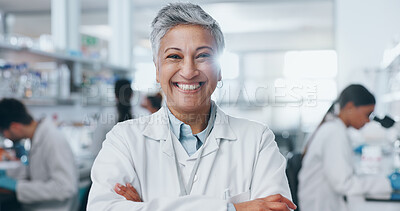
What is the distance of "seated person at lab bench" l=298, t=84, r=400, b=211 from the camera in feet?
7.66

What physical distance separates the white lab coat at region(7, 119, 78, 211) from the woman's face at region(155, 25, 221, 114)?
1539 mm

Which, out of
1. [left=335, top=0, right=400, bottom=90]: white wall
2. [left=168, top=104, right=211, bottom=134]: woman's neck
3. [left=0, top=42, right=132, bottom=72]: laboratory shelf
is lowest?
[left=168, top=104, right=211, bottom=134]: woman's neck

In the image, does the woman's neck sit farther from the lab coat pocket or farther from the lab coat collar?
the lab coat pocket

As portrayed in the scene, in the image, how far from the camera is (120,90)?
10.7 feet

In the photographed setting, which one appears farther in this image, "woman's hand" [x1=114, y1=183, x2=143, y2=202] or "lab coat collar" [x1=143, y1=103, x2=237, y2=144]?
"lab coat collar" [x1=143, y1=103, x2=237, y2=144]

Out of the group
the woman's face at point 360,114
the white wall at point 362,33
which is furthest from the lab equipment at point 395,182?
the white wall at point 362,33

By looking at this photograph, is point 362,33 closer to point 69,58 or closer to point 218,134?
point 69,58

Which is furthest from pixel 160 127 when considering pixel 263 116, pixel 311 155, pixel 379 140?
pixel 263 116

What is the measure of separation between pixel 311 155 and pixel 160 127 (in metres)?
1.39

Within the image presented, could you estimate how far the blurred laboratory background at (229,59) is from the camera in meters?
3.60

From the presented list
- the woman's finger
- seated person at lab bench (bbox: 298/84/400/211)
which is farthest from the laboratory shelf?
the woman's finger

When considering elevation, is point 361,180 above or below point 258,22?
below

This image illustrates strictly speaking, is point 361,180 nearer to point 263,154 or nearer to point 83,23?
point 263,154

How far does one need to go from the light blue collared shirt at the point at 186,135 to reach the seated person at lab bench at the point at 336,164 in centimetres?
126
